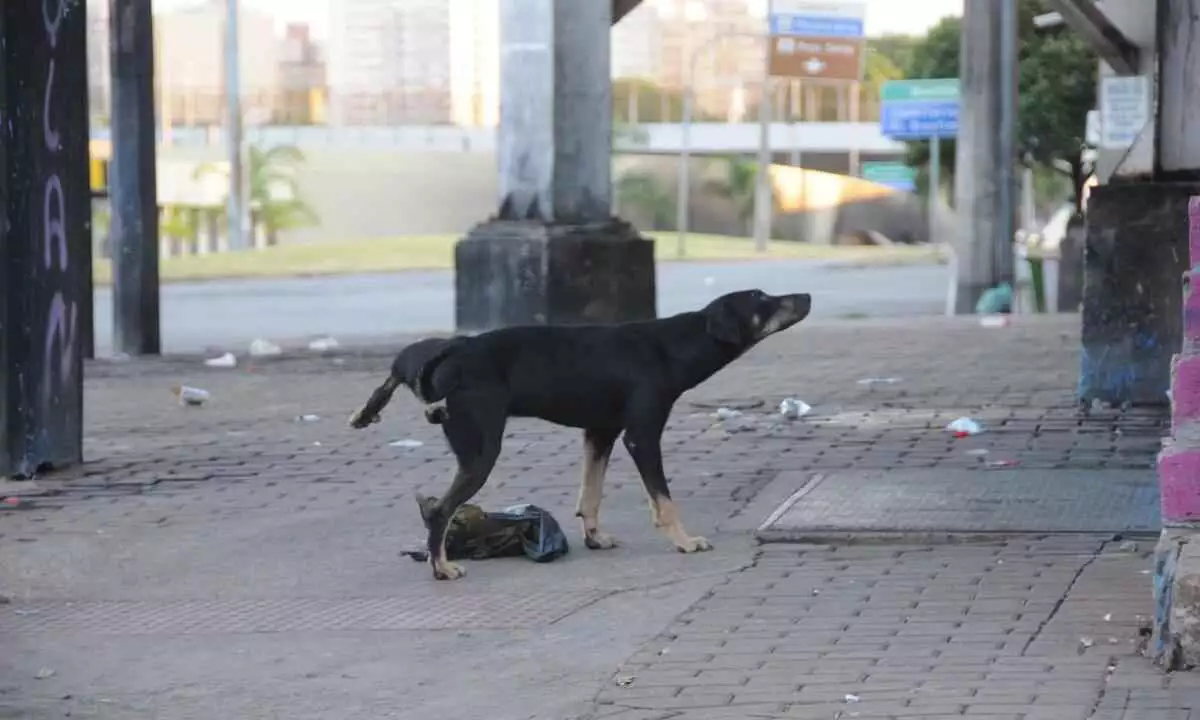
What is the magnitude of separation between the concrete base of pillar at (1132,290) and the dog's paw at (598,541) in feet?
15.4

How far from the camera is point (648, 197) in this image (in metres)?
74.4

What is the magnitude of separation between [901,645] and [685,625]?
728mm

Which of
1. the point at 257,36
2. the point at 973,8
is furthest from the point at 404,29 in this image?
the point at 973,8

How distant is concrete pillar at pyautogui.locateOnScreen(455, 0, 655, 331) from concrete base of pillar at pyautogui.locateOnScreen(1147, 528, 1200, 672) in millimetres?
10316

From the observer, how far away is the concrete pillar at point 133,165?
16.8m

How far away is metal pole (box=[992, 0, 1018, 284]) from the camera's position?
2683 centimetres

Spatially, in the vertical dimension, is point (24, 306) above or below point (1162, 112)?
below

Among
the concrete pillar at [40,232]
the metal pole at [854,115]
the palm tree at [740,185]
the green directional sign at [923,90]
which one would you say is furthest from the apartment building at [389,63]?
the concrete pillar at [40,232]

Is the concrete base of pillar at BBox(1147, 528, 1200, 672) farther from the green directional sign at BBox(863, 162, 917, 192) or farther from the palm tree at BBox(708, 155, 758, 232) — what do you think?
the palm tree at BBox(708, 155, 758, 232)

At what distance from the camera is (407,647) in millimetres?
6180

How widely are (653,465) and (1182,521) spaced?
7.32 ft

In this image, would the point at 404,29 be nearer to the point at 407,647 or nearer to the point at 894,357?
the point at 894,357

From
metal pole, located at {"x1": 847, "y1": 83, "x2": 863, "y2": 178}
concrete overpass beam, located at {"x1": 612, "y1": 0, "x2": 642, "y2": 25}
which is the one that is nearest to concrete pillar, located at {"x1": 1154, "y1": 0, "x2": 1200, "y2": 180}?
concrete overpass beam, located at {"x1": 612, "y1": 0, "x2": 642, "y2": 25}

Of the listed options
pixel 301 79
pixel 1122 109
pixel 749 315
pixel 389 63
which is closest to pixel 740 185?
pixel 389 63
